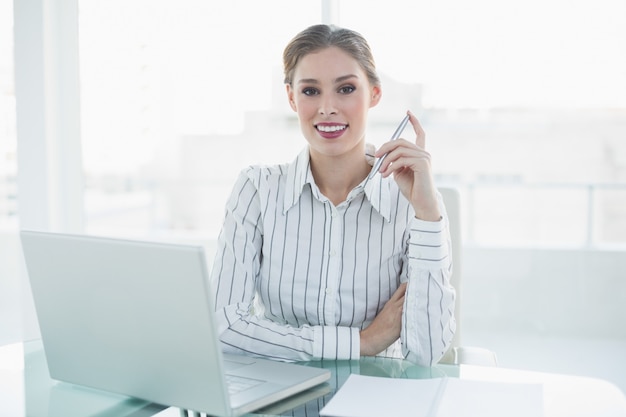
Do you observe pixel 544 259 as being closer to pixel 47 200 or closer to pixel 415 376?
pixel 415 376

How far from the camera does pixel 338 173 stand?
187 cm

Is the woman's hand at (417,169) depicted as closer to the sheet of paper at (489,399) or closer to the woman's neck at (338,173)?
the woman's neck at (338,173)

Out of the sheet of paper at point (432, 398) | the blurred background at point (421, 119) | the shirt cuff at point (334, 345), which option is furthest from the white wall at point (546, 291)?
the sheet of paper at point (432, 398)

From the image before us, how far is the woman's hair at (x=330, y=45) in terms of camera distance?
181cm

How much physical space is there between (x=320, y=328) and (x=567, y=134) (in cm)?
179

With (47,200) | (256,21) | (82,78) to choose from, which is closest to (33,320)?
(47,200)

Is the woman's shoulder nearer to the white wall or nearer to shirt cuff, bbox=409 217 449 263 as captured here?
shirt cuff, bbox=409 217 449 263

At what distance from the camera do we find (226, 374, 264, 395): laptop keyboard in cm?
120

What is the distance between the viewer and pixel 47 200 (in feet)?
11.3

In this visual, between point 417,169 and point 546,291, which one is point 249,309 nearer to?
point 417,169

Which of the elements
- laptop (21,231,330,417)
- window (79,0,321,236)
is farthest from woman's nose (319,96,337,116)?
window (79,0,321,236)

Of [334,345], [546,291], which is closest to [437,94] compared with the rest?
[546,291]

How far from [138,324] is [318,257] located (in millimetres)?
739

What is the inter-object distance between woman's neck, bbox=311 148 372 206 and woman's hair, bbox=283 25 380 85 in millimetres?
213
